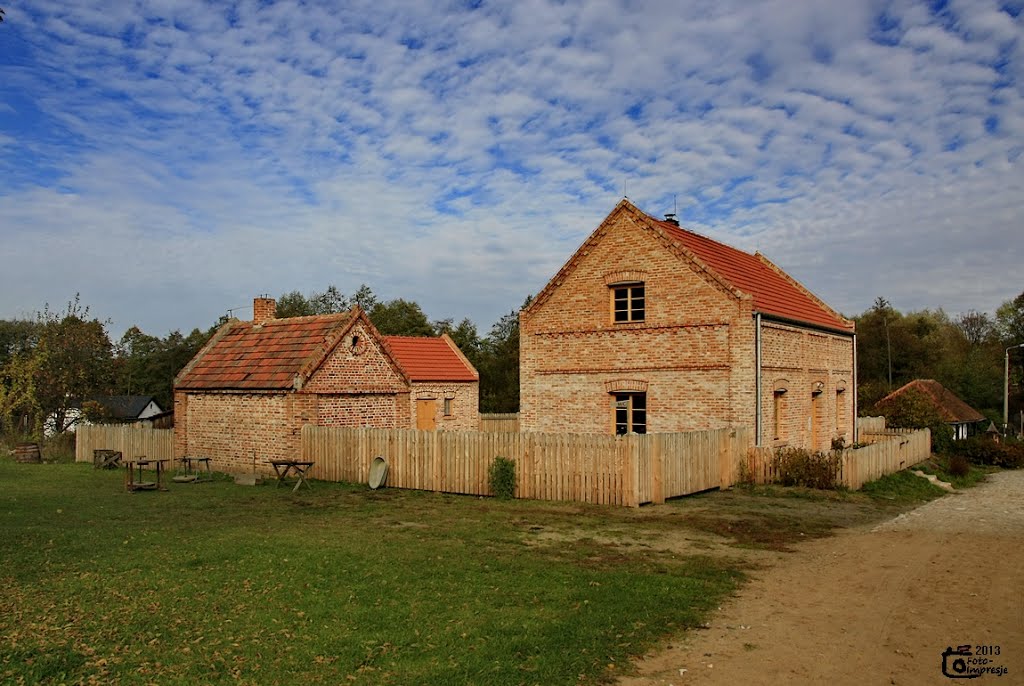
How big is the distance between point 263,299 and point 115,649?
2163 centimetres

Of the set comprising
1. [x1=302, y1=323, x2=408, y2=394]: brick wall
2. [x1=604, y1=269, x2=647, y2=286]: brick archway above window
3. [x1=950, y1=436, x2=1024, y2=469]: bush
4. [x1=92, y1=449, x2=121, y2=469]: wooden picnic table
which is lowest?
[x1=950, y1=436, x2=1024, y2=469]: bush

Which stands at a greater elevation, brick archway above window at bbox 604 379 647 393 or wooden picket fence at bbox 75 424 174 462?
brick archway above window at bbox 604 379 647 393

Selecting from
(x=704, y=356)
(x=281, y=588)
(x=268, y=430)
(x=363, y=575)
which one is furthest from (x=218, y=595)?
(x=704, y=356)

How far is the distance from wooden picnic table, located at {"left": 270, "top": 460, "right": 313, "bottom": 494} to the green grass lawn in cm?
393

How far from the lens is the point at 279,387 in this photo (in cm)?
2166

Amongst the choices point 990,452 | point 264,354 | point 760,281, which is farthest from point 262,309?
point 990,452

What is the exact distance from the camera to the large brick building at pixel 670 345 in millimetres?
20562

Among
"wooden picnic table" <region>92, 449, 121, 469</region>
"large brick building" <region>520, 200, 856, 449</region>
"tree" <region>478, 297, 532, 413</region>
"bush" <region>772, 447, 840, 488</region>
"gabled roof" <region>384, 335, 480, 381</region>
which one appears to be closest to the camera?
"bush" <region>772, 447, 840, 488</region>

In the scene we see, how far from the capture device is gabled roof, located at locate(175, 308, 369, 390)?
877 inches

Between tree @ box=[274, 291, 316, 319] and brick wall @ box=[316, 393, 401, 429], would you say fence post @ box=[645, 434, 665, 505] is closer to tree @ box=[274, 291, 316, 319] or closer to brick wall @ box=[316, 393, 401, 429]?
brick wall @ box=[316, 393, 401, 429]

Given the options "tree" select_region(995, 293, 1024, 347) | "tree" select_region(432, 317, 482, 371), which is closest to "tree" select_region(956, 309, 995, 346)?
"tree" select_region(995, 293, 1024, 347)

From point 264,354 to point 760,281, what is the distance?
16.9 m

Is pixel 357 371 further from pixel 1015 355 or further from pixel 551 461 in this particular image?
pixel 1015 355

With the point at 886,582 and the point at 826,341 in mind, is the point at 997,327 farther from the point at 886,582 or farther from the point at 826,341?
the point at 886,582
